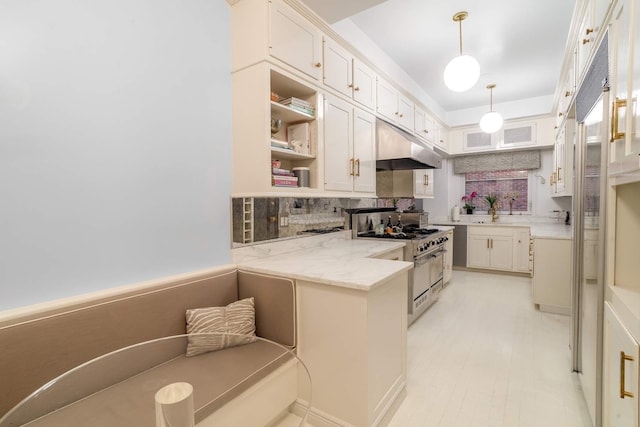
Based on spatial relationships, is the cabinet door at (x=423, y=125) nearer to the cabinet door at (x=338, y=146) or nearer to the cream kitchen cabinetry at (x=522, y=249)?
the cabinet door at (x=338, y=146)

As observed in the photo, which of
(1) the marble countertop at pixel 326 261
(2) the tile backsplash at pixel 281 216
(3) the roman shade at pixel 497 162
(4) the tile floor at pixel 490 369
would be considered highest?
(3) the roman shade at pixel 497 162

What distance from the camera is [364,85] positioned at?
292 centimetres

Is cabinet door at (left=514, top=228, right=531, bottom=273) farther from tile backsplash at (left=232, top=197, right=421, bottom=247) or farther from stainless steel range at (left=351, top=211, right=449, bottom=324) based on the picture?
tile backsplash at (left=232, top=197, right=421, bottom=247)

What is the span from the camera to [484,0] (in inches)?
99.6

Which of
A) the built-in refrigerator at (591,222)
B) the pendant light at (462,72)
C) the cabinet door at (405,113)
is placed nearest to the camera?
the built-in refrigerator at (591,222)

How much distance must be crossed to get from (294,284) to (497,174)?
545 centimetres

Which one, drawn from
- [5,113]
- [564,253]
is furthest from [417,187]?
[5,113]

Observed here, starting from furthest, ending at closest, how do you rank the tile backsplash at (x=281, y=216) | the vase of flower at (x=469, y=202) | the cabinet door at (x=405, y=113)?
the vase of flower at (x=469, y=202) → the cabinet door at (x=405, y=113) → the tile backsplash at (x=281, y=216)

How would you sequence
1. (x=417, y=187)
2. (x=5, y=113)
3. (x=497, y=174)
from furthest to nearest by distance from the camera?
(x=497, y=174)
(x=417, y=187)
(x=5, y=113)

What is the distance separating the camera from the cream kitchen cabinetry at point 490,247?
16.6 ft

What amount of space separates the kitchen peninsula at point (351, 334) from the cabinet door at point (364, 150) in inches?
43.6

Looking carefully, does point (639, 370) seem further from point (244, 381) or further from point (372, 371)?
point (244, 381)

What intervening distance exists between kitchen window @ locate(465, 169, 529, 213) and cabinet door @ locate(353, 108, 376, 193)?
147 inches

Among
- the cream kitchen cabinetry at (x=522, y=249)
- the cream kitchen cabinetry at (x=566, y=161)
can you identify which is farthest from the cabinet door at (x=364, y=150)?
the cream kitchen cabinetry at (x=522, y=249)
